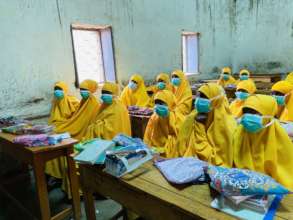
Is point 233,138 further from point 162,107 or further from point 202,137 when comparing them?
point 162,107

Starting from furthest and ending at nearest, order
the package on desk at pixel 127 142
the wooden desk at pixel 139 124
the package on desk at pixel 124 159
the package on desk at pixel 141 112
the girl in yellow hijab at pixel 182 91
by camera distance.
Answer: the girl in yellow hijab at pixel 182 91 < the package on desk at pixel 141 112 < the wooden desk at pixel 139 124 < the package on desk at pixel 127 142 < the package on desk at pixel 124 159

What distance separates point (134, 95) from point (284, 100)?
Answer: 275cm

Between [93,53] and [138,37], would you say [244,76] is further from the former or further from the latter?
[93,53]

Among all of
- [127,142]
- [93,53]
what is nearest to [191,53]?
[93,53]

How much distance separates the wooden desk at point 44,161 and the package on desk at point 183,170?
1.31 metres

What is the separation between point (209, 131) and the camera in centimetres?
232

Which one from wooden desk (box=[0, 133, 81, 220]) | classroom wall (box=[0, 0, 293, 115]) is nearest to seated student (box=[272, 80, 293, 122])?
wooden desk (box=[0, 133, 81, 220])

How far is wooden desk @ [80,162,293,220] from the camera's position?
1.05 metres

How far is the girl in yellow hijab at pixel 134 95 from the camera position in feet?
16.1

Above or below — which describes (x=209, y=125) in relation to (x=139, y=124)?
above

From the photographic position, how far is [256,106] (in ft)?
6.24

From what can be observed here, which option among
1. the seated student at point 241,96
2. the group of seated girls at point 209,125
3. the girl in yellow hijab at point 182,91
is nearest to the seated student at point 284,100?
the group of seated girls at point 209,125

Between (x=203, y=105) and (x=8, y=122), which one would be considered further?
(x=8, y=122)

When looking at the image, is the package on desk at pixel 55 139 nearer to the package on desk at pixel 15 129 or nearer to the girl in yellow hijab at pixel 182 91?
the package on desk at pixel 15 129
